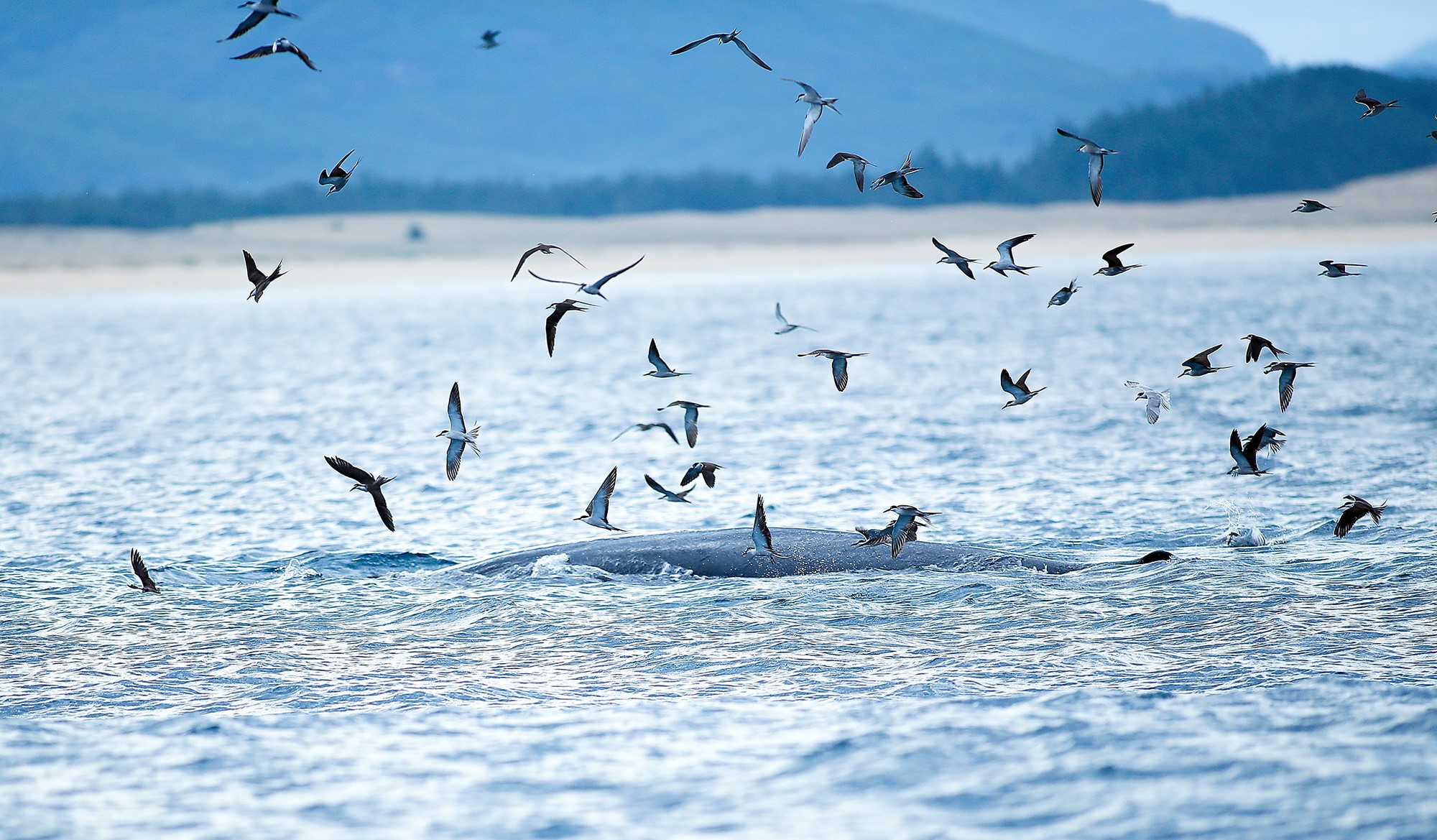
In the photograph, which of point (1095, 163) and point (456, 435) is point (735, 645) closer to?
point (456, 435)

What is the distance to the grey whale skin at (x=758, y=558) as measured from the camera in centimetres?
1716

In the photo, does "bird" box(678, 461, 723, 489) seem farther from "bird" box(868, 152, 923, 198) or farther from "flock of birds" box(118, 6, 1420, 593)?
"bird" box(868, 152, 923, 198)

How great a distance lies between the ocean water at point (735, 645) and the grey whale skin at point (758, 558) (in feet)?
1.38

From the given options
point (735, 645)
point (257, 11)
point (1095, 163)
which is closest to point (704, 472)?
point (735, 645)

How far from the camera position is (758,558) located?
1734 cm

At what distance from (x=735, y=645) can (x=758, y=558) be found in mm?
3193

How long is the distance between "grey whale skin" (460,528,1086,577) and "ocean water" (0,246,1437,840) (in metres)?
0.42

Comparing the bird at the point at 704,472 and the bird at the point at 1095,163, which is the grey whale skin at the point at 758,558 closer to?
the bird at the point at 704,472

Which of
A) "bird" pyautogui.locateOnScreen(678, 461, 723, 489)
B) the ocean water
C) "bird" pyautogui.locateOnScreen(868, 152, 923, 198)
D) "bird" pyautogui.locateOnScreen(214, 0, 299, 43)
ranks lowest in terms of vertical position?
the ocean water

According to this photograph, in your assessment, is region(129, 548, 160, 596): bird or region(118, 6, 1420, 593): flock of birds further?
region(129, 548, 160, 596): bird

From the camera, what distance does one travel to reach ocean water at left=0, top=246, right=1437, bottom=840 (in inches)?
396

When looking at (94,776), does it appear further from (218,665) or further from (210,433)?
(210,433)

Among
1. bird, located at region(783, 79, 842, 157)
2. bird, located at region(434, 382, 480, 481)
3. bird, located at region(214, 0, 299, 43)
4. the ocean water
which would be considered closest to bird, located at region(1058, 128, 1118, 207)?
bird, located at region(783, 79, 842, 157)

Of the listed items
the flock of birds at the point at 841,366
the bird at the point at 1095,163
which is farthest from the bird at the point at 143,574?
the bird at the point at 1095,163
